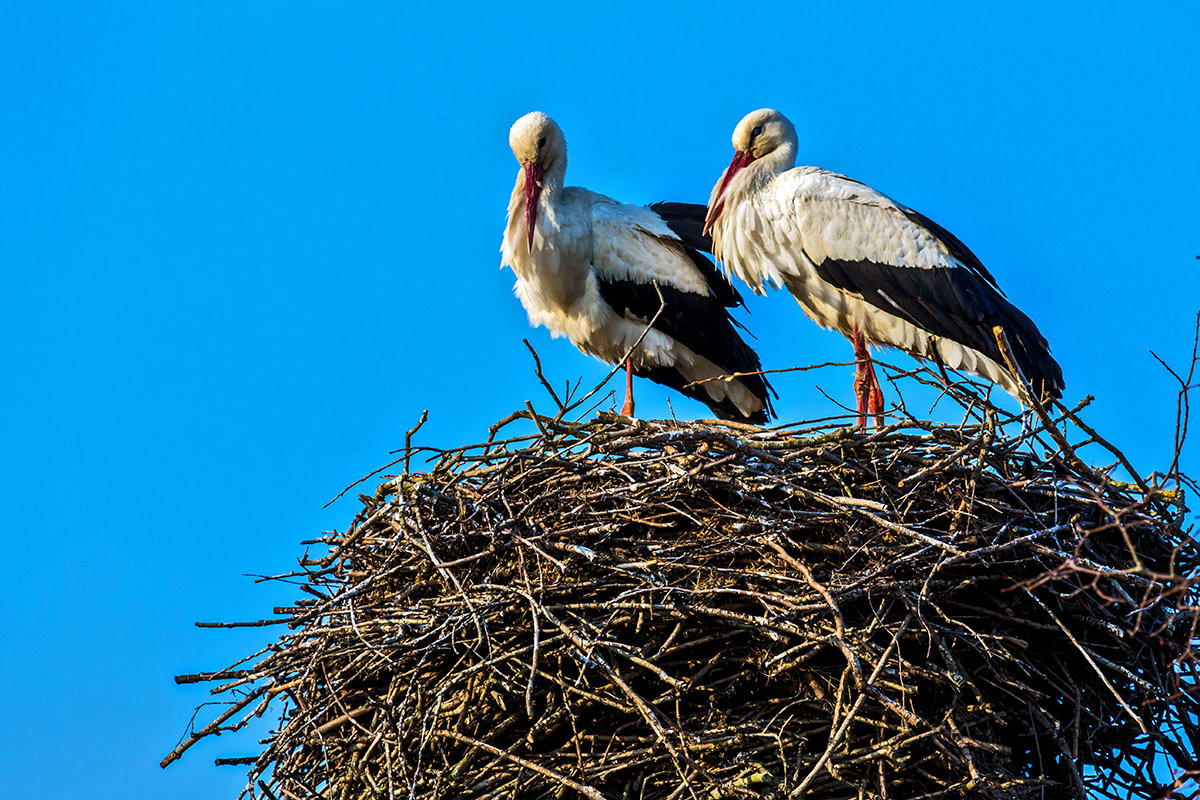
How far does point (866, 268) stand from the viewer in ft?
19.5

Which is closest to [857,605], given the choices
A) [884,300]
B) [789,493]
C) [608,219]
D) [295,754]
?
[789,493]

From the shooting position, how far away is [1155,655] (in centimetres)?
402

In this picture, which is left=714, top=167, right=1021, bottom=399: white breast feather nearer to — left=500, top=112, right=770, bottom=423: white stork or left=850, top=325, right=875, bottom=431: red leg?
left=850, top=325, right=875, bottom=431: red leg

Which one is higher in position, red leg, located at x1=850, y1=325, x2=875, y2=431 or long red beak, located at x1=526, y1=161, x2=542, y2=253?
long red beak, located at x1=526, y1=161, x2=542, y2=253

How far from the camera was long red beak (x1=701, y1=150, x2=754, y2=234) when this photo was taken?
247 inches

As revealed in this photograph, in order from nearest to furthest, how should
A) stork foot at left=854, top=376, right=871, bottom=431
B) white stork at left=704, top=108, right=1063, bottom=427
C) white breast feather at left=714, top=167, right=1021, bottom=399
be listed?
white stork at left=704, top=108, right=1063, bottom=427
white breast feather at left=714, top=167, right=1021, bottom=399
stork foot at left=854, top=376, right=871, bottom=431

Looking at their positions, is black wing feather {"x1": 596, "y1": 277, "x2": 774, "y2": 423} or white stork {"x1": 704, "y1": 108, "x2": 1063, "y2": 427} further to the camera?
black wing feather {"x1": 596, "y1": 277, "x2": 774, "y2": 423}

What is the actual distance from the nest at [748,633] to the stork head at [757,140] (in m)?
2.38

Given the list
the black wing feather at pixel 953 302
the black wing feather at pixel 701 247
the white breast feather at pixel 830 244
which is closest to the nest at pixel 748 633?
the black wing feather at pixel 953 302

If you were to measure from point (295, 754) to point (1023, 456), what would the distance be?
7.87 feet

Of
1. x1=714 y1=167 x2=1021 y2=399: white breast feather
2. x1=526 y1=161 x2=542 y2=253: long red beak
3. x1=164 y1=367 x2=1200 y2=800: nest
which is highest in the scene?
x1=526 y1=161 x2=542 y2=253: long red beak

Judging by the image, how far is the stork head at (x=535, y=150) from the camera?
6531 millimetres

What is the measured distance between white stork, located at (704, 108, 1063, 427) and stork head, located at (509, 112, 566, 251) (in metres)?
0.86

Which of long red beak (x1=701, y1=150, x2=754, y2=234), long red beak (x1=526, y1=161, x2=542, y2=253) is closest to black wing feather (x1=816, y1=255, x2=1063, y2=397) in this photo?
long red beak (x1=701, y1=150, x2=754, y2=234)
